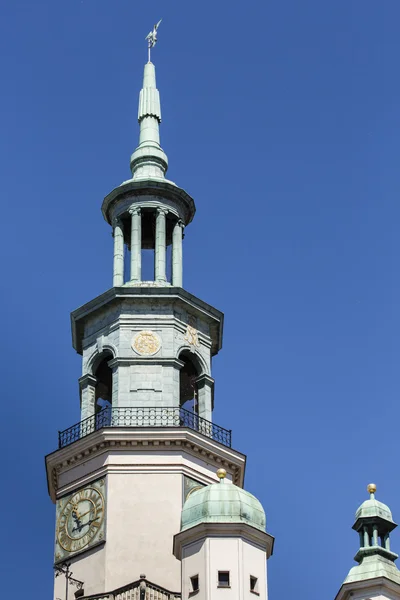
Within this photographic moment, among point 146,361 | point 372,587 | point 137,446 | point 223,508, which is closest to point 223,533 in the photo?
point 223,508

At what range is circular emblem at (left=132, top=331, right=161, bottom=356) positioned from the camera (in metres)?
62.8

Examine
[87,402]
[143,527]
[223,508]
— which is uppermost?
[87,402]

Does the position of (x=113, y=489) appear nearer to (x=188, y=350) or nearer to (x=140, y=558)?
(x=140, y=558)

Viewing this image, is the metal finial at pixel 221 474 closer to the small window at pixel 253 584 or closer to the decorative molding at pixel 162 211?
the small window at pixel 253 584

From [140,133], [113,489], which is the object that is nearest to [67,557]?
[113,489]

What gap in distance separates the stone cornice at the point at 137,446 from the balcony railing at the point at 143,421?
35 cm

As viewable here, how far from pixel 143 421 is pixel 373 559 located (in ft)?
29.3

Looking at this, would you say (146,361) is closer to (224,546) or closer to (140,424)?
(140,424)

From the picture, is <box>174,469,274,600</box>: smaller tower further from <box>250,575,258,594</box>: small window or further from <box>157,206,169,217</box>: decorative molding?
<box>157,206,169,217</box>: decorative molding

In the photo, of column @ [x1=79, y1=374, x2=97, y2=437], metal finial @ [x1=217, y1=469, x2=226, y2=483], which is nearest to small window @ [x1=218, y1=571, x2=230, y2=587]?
metal finial @ [x1=217, y1=469, x2=226, y2=483]

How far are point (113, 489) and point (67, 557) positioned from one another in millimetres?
2616

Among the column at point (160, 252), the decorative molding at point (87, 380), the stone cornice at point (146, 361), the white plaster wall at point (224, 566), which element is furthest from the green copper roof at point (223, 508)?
the column at point (160, 252)

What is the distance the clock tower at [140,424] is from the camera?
58.5 metres

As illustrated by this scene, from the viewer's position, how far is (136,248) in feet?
216
